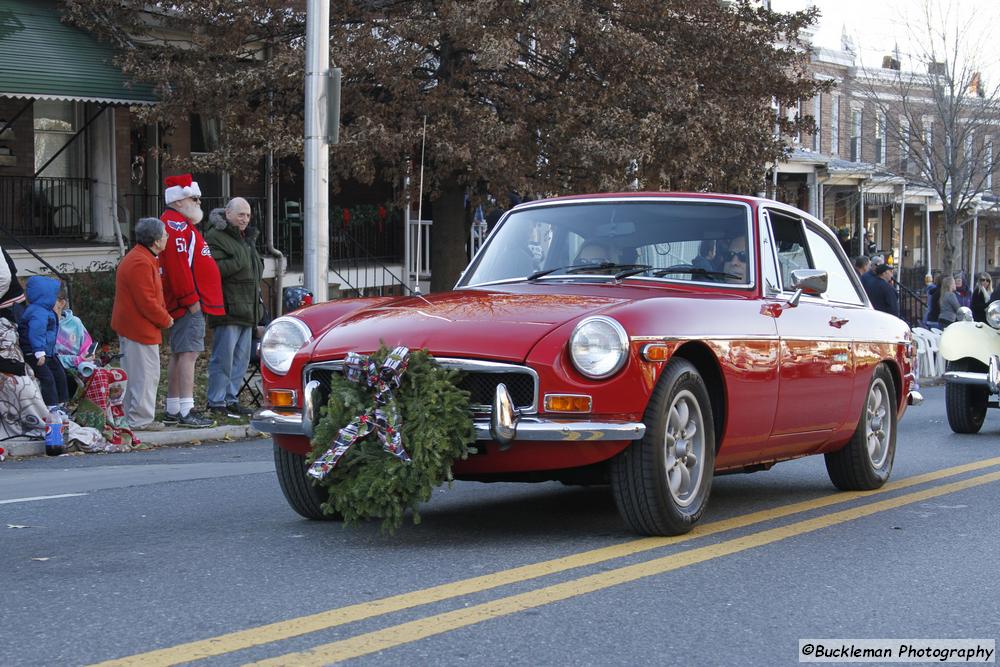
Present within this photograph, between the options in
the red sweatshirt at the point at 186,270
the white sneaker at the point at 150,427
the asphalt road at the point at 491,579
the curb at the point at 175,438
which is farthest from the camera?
the red sweatshirt at the point at 186,270

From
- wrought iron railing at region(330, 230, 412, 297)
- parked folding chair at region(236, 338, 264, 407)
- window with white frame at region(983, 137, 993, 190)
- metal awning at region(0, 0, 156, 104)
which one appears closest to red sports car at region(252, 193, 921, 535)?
parked folding chair at region(236, 338, 264, 407)

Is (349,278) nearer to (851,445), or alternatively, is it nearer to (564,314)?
(851,445)

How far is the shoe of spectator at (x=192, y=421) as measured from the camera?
509 inches

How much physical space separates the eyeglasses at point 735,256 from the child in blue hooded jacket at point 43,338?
6.46 m

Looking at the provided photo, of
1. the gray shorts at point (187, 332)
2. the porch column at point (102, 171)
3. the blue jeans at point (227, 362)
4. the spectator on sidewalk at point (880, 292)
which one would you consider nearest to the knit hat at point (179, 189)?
the gray shorts at point (187, 332)

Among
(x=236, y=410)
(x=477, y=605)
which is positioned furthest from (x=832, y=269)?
(x=236, y=410)

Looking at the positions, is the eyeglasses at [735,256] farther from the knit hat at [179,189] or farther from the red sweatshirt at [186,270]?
the knit hat at [179,189]

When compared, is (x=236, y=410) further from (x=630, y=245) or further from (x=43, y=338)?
(x=630, y=245)

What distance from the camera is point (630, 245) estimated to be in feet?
24.7

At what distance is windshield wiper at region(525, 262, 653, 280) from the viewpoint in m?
7.39

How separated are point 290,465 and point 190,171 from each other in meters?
15.4

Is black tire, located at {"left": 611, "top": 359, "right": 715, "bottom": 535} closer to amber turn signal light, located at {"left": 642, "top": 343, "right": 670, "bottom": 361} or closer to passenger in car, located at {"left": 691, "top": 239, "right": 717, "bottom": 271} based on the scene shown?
amber turn signal light, located at {"left": 642, "top": 343, "right": 670, "bottom": 361}

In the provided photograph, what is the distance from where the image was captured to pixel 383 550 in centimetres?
616

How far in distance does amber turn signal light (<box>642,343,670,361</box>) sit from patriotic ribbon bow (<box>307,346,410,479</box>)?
1.01 metres
